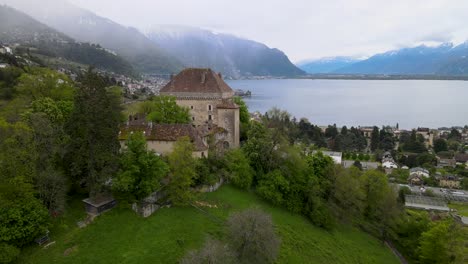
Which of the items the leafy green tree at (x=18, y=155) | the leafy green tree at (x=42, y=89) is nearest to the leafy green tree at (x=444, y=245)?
the leafy green tree at (x=18, y=155)

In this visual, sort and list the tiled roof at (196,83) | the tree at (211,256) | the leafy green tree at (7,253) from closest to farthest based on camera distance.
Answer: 1. the tree at (211,256)
2. the leafy green tree at (7,253)
3. the tiled roof at (196,83)

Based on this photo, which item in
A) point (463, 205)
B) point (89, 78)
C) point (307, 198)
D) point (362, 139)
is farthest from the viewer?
point (362, 139)

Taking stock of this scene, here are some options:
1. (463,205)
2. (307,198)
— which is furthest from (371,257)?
(463,205)

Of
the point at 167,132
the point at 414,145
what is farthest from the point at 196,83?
the point at 414,145

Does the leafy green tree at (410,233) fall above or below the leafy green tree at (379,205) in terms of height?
below

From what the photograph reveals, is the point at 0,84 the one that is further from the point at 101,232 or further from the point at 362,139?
the point at 362,139

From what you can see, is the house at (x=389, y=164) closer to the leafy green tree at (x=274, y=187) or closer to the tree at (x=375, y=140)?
the tree at (x=375, y=140)
